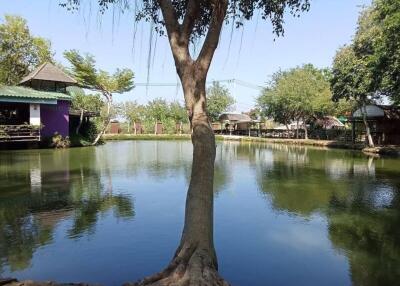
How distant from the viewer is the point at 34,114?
2731cm

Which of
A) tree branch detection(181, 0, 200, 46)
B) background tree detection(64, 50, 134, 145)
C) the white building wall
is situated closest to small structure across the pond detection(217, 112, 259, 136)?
background tree detection(64, 50, 134, 145)

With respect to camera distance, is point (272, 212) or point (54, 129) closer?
point (272, 212)

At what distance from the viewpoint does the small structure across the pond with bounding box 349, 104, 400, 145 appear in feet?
98.0

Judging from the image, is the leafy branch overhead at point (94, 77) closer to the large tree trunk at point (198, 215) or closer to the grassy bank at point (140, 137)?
the grassy bank at point (140, 137)

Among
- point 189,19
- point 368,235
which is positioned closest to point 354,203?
point 368,235

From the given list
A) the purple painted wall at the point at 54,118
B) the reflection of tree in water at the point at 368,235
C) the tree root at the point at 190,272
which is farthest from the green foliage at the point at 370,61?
the purple painted wall at the point at 54,118

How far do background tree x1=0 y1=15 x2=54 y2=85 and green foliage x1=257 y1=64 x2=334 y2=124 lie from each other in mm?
21743

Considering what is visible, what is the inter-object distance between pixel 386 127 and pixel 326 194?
2154 centimetres

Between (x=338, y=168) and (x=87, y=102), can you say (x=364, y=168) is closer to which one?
(x=338, y=168)

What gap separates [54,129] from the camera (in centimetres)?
2992

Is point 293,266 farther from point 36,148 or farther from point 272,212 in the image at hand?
point 36,148

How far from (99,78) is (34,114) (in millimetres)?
8803

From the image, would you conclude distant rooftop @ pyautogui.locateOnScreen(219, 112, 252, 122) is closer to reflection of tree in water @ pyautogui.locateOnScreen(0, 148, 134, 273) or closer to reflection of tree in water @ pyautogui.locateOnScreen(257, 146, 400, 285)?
reflection of tree in water @ pyautogui.locateOnScreen(257, 146, 400, 285)

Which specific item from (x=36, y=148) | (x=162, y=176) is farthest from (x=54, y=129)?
(x=162, y=176)
